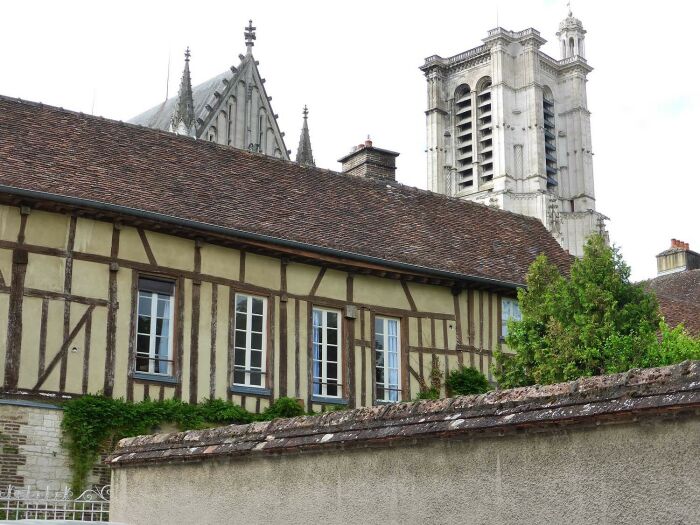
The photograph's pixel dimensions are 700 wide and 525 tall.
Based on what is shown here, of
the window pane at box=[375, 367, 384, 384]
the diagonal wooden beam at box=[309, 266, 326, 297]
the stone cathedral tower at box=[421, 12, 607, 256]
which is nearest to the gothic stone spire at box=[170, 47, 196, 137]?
the diagonal wooden beam at box=[309, 266, 326, 297]

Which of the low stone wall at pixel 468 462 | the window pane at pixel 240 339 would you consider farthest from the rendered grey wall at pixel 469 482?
the window pane at pixel 240 339

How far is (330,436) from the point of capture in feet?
21.2

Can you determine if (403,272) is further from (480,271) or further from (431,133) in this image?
(431,133)

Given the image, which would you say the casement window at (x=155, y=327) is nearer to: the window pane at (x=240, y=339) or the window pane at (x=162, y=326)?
the window pane at (x=162, y=326)

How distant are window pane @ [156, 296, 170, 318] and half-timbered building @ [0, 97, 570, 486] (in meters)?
0.02

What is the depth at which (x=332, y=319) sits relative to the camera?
14.9m

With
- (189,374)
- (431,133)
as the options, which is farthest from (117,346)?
(431,133)

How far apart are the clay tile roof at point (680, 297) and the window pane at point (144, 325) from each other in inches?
440

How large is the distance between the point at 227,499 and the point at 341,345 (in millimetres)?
7660

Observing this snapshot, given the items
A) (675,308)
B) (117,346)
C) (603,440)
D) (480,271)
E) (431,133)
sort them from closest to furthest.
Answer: (603,440)
(117,346)
(480,271)
(675,308)
(431,133)

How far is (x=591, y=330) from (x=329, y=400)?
12.5 ft

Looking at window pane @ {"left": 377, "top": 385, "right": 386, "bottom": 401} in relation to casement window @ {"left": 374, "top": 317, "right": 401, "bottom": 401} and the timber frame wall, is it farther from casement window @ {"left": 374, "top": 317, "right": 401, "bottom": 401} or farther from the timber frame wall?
the timber frame wall

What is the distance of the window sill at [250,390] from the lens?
541 inches

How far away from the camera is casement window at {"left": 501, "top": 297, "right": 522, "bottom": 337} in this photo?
1654cm
